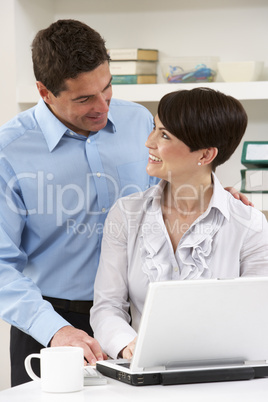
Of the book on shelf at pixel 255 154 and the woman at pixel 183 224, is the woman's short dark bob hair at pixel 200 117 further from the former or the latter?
the book on shelf at pixel 255 154

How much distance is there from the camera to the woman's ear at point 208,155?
6.03ft

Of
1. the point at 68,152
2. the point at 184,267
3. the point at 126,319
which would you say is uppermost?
the point at 68,152

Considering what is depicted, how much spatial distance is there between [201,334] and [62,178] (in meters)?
0.92

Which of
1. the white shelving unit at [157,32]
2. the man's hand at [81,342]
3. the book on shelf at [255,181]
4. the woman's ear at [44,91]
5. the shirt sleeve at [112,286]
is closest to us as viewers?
the man's hand at [81,342]

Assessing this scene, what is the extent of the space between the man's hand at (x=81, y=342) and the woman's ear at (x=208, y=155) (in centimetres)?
62

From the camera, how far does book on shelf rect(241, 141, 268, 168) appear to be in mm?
2625

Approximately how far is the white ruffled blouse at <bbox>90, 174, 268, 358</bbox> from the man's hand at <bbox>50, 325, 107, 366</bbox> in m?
0.10

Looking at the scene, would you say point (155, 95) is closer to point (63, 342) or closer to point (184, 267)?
point (184, 267)

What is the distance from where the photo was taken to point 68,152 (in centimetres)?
203

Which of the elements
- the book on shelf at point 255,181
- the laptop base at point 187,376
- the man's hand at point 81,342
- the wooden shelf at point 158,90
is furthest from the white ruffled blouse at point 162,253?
the wooden shelf at point 158,90

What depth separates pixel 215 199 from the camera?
5.94 ft

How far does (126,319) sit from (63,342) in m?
0.24

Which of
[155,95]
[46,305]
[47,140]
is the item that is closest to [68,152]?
[47,140]

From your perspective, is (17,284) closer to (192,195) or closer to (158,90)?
(192,195)
